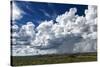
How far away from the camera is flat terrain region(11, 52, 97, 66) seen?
7.30 ft

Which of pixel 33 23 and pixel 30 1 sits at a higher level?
pixel 30 1

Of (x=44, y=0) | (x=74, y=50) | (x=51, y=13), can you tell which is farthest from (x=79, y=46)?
(x=44, y=0)

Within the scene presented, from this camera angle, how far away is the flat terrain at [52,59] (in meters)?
2.22

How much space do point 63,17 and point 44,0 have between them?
300mm

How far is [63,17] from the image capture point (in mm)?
2379

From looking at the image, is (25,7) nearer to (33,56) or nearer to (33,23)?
(33,23)

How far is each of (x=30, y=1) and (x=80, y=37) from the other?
2.43ft

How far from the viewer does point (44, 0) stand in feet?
7.66

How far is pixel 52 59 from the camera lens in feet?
7.70

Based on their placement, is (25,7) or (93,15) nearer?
(25,7)

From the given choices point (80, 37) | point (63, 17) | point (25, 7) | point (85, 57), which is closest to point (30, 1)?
point (25, 7)

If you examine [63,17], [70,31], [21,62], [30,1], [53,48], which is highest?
[30,1]

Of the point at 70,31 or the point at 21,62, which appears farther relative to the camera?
the point at 70,31

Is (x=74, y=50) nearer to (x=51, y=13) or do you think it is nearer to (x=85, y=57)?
(x=85, y=57)
